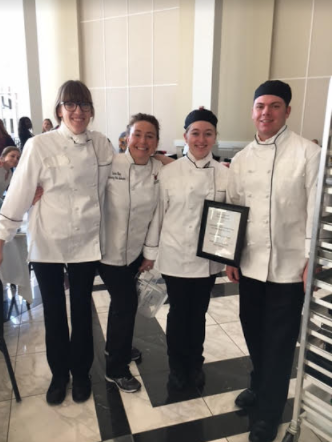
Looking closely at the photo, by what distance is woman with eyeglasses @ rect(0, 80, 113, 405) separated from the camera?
5.21 feet

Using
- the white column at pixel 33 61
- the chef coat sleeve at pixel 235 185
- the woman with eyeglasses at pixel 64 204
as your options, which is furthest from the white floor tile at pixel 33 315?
the white column at pixel 33 61

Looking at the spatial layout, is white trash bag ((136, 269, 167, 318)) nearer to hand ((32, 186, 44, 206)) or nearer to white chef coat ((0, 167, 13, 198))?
hand ((32, 186, 44, 206))

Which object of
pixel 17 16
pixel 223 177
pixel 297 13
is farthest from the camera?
pixel 17 16

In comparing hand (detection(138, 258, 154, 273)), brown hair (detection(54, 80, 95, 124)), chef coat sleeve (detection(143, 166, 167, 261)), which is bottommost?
hand (detection(138, 258, 154, 273))

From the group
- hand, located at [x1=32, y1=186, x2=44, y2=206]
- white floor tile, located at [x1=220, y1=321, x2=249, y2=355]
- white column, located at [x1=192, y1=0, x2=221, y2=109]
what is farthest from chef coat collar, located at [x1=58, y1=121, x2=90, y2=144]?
white column, located at [x1=192, y1=0, x2=221, y2=109]

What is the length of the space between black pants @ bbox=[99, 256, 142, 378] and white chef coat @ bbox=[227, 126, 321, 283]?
2.07 feet

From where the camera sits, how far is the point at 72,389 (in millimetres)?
1920

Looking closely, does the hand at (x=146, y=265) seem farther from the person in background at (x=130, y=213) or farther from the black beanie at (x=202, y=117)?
the black beanie at (x=202, y=117)

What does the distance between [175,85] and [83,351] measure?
6053 millimetres

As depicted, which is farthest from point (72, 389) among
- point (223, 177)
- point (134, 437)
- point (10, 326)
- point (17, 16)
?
point (17, 16)

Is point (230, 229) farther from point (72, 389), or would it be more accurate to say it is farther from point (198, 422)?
point (72, 389)

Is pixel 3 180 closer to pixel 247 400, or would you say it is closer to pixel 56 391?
pixel 56 391

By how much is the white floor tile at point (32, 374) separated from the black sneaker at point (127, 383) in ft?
1.24

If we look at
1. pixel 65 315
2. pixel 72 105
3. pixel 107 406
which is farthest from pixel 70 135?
A: pixel 107 406
